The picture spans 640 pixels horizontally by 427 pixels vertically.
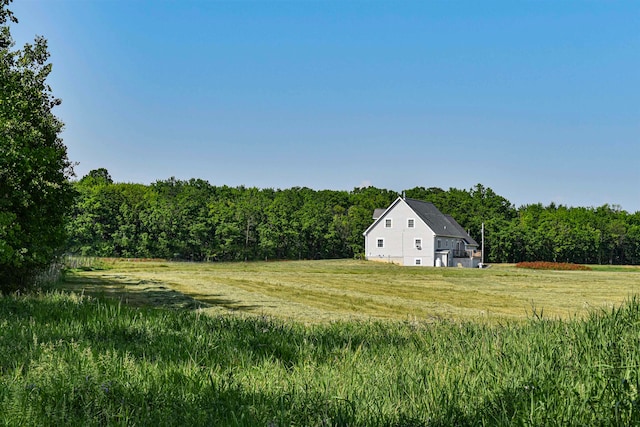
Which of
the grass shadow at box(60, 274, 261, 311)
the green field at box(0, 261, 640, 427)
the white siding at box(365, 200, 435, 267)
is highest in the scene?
the white siding at box(365, 200, 435, 267)

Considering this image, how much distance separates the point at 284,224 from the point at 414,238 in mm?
17947

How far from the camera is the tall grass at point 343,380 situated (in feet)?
12.7

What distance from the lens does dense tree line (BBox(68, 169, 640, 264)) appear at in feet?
207

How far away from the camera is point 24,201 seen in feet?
45.5

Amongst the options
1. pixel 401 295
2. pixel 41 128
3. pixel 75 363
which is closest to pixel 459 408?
pixel 75 363

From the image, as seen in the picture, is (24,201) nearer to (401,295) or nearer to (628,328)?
(628,328)

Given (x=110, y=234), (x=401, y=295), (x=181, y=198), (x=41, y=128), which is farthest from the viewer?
(x=181, y=198)

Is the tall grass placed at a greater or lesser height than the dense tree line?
lesser

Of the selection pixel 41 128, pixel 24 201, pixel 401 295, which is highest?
pixel 41 128

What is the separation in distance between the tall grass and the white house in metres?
55.4

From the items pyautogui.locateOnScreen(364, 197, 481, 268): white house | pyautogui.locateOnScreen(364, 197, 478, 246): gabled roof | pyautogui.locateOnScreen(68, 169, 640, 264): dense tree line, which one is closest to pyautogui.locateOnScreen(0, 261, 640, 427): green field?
pyautogui.locateOnScreen(68, 169, 640, 264): dense tree line

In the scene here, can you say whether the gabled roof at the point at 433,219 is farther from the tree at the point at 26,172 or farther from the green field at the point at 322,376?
the green field at the point at 322,376

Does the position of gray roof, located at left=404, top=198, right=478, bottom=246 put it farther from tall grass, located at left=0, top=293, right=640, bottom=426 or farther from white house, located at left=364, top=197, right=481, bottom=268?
tall grass, located at left=0, top=293, right=640, bottom=426

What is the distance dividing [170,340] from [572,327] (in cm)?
484
